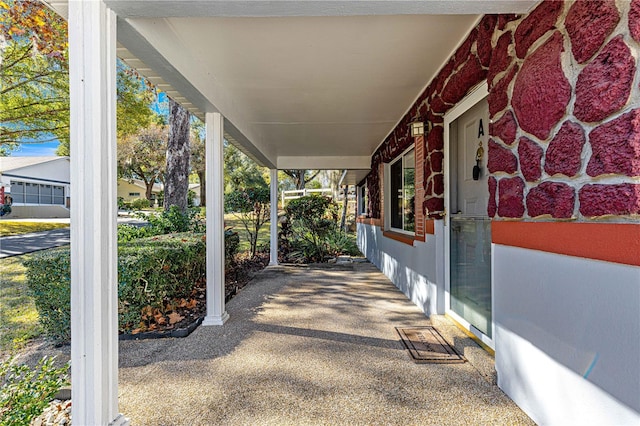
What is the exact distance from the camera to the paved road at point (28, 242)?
13.2 feet

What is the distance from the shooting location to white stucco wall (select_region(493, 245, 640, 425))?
137cm

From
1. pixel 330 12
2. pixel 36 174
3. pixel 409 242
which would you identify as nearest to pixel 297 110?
pixel 409 242

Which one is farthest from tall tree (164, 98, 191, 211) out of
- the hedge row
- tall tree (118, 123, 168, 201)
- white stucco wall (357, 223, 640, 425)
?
tall tree (118, 123, 168, 201)

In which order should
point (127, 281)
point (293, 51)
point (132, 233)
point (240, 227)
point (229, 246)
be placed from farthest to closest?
point (240, 227), point (229, 246), point (132, 233), point (127, 281), point (293, 51)

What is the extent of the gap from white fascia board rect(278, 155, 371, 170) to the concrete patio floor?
4726mm

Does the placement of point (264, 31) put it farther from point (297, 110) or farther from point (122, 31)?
point (297, 110)

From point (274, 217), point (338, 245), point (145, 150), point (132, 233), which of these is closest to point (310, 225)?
point (274, 217)

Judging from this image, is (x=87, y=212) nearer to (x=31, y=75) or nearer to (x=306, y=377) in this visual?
(x=306, y=377)

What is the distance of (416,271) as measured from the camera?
4.48 m

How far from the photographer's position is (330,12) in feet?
6.38

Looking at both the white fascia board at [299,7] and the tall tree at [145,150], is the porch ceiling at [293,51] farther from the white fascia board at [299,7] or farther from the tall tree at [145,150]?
the tall tree at [145,150]

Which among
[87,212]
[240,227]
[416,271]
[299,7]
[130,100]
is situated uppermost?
[130,100]

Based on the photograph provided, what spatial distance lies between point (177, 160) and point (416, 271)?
5691mm

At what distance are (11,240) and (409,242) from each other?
579 centimetres
